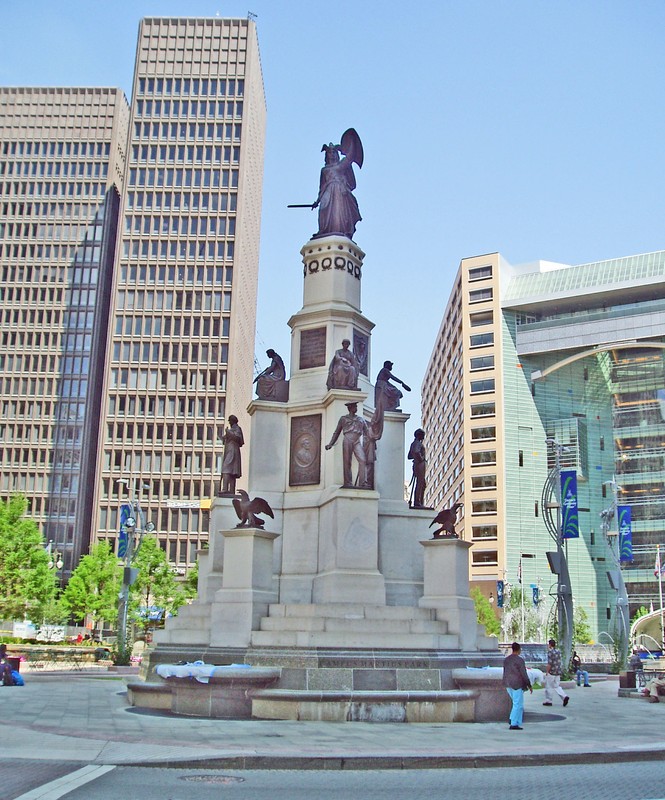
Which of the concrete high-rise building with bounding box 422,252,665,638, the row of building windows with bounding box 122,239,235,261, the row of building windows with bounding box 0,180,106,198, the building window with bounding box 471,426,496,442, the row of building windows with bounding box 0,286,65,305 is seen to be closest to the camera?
the concrete high-rise building with bounding box 422,252,665,638

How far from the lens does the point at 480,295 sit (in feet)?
359

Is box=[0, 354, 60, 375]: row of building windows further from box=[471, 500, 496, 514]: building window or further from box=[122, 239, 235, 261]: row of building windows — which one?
box=[471, 500, 496, 514]: building window

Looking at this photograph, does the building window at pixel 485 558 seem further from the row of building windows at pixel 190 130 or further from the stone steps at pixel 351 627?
the stone steps at pixel 351 627

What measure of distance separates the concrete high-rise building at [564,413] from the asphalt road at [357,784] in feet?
281

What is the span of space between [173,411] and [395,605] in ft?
278

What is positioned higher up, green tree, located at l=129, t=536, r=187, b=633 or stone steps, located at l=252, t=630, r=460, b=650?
green tree, located at l=129, t=536, r=187, b=633

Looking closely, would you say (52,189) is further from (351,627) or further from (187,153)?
(351,627)

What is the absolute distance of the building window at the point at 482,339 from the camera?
107 meters

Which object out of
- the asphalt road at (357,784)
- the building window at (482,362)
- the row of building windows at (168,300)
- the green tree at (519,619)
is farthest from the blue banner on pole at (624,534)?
the row of building windows at (168,300)

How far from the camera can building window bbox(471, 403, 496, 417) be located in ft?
346

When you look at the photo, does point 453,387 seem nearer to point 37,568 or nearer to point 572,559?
point 572,559

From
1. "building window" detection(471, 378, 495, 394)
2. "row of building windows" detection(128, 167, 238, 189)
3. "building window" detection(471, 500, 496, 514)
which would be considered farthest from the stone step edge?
"row of building windows" detection(128, 167, 238, 189)

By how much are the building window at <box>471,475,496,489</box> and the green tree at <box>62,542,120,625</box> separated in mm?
43375

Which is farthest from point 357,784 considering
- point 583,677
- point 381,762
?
point 583,677
